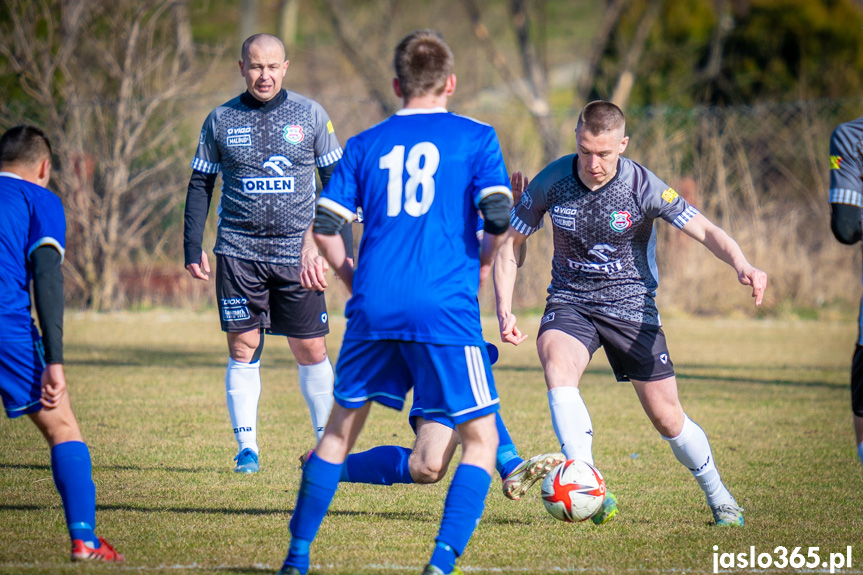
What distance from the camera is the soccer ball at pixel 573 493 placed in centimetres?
396

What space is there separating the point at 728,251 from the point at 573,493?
4.55 ft

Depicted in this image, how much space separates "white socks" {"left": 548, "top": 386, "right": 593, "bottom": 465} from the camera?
425 cm

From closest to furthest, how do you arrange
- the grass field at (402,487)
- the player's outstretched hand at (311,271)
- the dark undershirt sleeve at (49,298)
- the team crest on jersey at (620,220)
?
the dark undershirt sleeve at (49,298) < the grass field at (402,487) < the player's outstretched hand at (311,271) < the team crest on jersey at (620,220)

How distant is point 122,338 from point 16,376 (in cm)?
817

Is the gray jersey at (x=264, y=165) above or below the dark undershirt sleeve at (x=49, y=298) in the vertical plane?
above

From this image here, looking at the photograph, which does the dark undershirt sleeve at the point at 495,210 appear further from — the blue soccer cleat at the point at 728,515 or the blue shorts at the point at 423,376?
the blue soccer cleat at the point at 728,515

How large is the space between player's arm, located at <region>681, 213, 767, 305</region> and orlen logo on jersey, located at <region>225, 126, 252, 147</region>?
2.53 meters

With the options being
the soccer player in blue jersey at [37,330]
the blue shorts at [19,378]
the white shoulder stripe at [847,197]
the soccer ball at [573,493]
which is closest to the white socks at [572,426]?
the soccer ball at [573,493]

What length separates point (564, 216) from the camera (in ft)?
15.3

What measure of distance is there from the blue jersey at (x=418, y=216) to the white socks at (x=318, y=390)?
2.27 m

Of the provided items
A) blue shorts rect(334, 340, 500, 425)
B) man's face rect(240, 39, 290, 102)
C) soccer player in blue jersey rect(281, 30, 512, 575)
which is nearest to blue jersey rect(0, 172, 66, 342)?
soccer player in blue jersey rect(281, 30, 512, 575)

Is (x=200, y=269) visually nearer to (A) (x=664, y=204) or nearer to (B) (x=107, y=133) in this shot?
(A) (x=664, y=204)

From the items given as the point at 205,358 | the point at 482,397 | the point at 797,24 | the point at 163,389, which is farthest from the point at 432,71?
the point at 797,24

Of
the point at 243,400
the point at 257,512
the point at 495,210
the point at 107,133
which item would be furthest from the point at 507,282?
the point at 107,133
